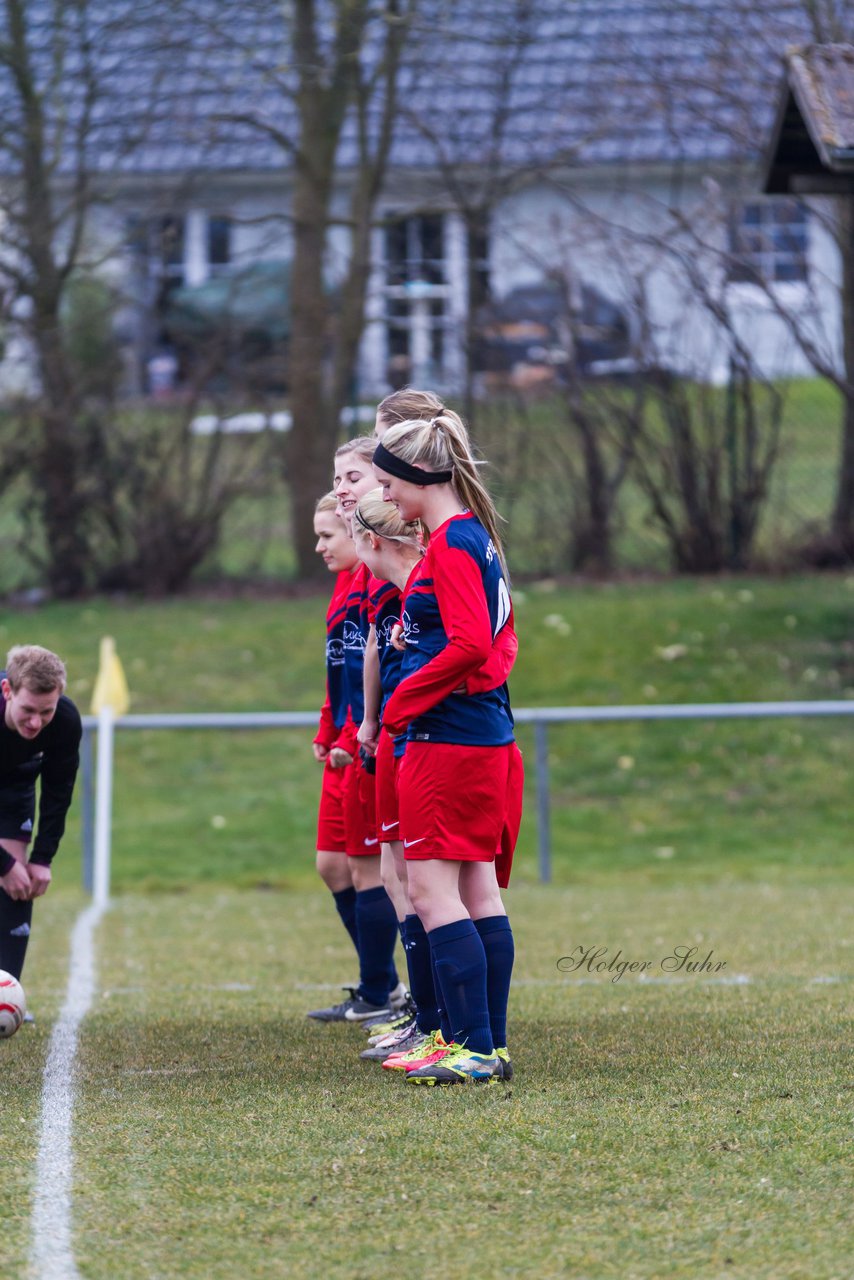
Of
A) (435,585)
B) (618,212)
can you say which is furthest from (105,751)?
(618,212)

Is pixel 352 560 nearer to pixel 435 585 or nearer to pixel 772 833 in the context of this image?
pixel 435 585

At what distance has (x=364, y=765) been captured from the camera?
18.3 ft

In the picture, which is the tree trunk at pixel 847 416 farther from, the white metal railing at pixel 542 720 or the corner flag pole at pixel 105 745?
the corner flag pole at pixel 105 745

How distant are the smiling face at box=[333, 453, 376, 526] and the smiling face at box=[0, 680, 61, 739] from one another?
3.70ft

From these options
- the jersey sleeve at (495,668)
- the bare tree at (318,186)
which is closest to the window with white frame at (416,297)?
the bare tree at (318,186)

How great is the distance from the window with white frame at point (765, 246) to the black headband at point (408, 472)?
430 inches

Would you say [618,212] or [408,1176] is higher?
[618,212]

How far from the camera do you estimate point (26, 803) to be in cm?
596

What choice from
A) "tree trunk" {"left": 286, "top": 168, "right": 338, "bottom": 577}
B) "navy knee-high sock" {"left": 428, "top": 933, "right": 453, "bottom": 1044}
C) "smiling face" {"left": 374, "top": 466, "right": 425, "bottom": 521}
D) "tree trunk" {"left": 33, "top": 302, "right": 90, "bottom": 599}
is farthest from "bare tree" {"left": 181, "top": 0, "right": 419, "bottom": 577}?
"navy knee-high sock" {"left": 428, "top": 933, "right": 453, "bottom": 1044}

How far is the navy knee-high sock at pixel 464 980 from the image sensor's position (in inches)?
185

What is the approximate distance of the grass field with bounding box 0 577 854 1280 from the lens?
11.3 feet

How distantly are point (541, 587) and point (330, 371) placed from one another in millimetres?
3085

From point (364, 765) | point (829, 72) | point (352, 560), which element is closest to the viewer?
point (364, 765)

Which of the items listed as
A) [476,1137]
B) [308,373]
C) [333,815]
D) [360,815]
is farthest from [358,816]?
[308,373]
